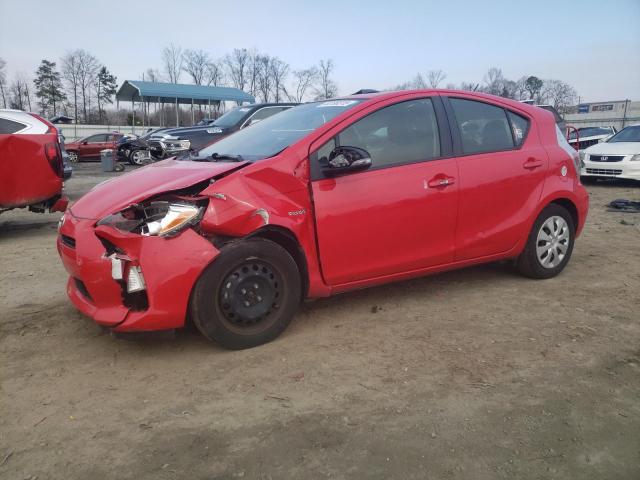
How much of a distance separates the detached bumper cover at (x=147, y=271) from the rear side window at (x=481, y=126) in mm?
2257

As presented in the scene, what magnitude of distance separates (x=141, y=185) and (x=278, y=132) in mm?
1111

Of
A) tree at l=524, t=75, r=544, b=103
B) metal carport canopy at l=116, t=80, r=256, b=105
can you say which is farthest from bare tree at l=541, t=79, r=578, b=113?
metal carport canopy at l=116, t=80, r=256, b=105

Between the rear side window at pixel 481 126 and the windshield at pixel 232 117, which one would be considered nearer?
the rear side window at pixel 481 126

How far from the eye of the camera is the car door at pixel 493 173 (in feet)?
13.0

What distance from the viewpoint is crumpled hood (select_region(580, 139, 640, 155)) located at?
11.3 metres

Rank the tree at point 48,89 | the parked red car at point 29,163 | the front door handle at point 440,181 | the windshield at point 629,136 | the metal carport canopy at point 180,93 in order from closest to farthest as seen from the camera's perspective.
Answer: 1. the front door handle at point 440,181
2. the parked red car at point 29,163
3. the windshield at point 629,136
4. the metal carport canopy at point 180,93
5. the tree at point 48,89

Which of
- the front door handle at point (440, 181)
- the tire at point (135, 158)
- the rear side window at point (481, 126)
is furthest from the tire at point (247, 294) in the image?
the tire at point (135, 158)

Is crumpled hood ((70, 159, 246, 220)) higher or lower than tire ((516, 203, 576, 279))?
higher

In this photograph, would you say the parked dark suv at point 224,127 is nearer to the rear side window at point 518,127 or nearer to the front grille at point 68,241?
the rear side window at point 518,127

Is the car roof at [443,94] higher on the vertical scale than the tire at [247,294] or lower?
higher

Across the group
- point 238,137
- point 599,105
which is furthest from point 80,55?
point 238,137

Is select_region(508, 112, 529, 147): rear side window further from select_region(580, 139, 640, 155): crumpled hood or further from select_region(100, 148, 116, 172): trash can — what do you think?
select_region(100, 148, 116, 172): trash can

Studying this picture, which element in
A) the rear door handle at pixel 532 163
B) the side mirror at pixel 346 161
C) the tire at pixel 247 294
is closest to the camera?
the tire at pixel 247 294

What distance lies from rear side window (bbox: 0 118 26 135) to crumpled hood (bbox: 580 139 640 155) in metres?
11.5
